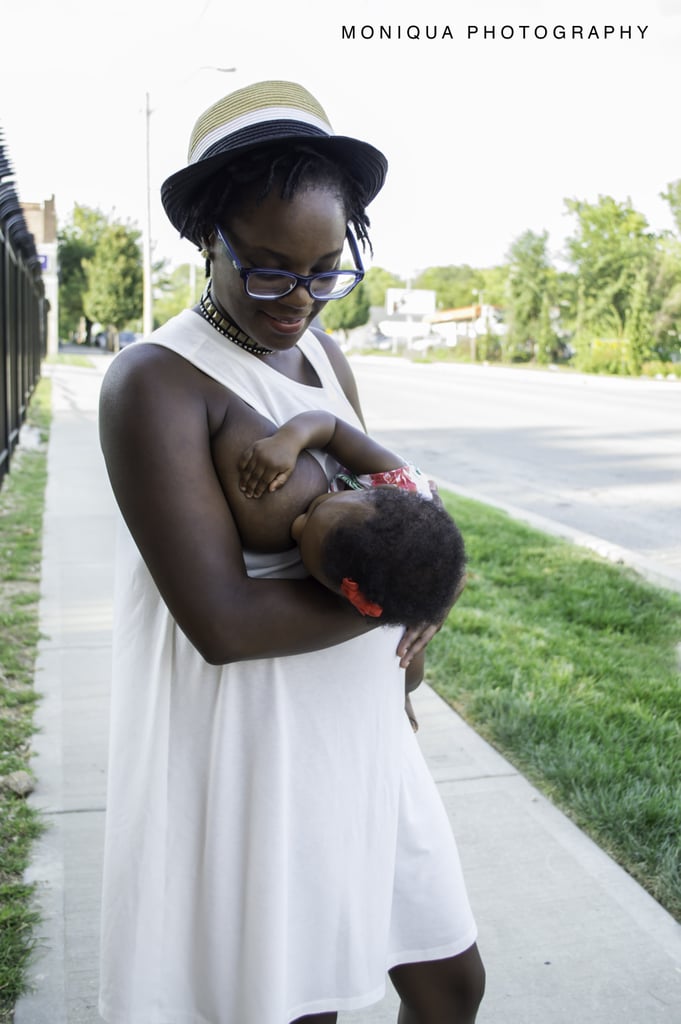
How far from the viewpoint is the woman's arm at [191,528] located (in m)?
1.52

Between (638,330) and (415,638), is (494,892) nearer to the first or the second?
(415,638)

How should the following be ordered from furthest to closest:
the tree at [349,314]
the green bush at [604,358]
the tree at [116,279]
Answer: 1. the tree at [349,314]
2. the tree at [116,279]
3. the green bush at [604,358]

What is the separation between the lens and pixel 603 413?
1828 cm

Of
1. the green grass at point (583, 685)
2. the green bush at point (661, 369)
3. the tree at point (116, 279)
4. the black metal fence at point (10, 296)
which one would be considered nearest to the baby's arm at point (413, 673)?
the green grass at point (583, 685)

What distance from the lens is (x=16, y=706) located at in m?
4.31

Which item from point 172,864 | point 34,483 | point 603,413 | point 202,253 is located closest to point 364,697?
point 172,864

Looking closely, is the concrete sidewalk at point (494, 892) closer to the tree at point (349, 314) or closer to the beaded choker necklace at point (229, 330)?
the beaded choker necklace at point (229, 330)

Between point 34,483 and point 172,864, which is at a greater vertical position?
point 172,864

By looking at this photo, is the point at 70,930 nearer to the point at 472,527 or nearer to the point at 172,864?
the point at 172,864

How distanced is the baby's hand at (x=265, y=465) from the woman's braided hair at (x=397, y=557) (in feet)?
0.43

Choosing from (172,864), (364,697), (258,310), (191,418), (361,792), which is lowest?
(172,864)

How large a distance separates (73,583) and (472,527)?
2.94 m

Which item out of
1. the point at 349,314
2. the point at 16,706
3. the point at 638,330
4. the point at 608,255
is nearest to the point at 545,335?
the point at 608,255

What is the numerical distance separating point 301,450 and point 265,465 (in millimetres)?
150
